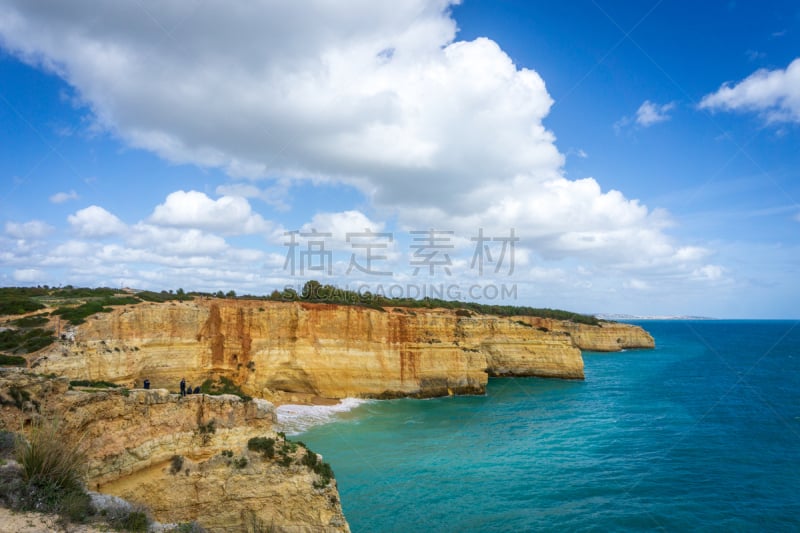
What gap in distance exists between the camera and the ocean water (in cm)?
1438

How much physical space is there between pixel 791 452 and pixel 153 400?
93.0 ft

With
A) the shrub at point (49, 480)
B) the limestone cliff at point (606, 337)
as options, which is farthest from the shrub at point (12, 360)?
the limestone cliff at point (606, 337)

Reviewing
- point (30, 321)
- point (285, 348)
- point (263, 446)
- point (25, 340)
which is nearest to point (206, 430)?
point (263, 446)

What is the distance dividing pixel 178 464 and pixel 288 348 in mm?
20945

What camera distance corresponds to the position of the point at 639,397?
34.7m

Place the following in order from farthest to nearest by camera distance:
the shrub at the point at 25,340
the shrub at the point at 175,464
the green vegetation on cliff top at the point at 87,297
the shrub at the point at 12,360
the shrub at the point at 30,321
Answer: the green vegetation on cliff top at the point at 87,297, the shrub at the point at 30,321, the shrub at the point at 25,340, the shrub at the point at 12,360, the shrub at the point at 175,464

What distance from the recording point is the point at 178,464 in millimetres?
10672

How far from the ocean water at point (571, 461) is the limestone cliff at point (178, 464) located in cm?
419

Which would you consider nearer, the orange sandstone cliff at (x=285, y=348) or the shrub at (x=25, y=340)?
the shrub at (x=25, y=340)

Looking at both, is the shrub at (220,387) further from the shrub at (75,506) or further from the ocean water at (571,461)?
the shrub at (75,506)

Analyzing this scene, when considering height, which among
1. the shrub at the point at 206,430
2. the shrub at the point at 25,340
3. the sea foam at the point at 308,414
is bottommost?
the sea foam at the point at 308,414

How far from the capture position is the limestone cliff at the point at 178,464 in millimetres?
9891

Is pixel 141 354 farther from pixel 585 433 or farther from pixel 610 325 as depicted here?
pixel 610 325

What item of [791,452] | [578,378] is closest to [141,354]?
[791,452]
